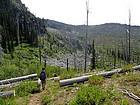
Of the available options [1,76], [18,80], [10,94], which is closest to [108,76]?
[10,94]

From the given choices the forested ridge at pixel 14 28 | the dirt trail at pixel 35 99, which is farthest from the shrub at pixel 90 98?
the forested ridge at pixel 14 28

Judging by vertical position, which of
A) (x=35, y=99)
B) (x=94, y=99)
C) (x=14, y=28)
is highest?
(x=14, y=28)

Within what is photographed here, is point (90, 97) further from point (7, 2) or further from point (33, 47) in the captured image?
point (7, 2)

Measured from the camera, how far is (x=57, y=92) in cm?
1337

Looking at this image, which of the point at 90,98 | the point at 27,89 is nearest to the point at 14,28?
the point at 27,89

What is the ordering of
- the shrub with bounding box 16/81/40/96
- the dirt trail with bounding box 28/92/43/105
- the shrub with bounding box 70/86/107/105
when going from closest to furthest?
1. the shrub with bounding box 70/86/107/105
2. the dirt trail with bounding box 28/92/43/105
3. the shrub with bounding box 16/81/40/96

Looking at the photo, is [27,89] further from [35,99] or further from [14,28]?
[14,28]

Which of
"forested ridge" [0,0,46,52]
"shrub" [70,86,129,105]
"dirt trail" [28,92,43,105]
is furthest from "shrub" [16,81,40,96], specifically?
"forested ridge" [0,0,46,52]

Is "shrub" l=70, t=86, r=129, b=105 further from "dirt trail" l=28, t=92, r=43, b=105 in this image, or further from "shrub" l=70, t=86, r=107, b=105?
"dirt trail" l=28, t=92, r=43, b=105

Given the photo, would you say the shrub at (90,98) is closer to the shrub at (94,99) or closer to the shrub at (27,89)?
the shrub at (94,99)

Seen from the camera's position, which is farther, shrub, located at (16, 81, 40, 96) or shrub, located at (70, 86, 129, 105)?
shrub, located at (16, 81, 40, 96)

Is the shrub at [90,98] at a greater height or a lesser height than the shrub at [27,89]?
greater

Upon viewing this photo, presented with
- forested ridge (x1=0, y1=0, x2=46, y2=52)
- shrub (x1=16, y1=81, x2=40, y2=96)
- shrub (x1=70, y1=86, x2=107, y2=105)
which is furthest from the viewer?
forested ridge (x1=0, y1=0, x2=46, y2=52)

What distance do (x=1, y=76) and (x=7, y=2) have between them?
74.5 meters
